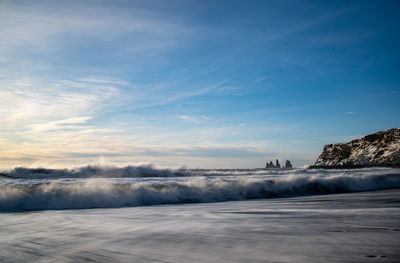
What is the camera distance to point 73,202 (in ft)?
18.1

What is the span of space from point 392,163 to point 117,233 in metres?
25.4

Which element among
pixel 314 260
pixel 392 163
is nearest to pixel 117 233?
pixel 314 260

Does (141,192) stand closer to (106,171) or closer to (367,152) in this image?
(106,171)

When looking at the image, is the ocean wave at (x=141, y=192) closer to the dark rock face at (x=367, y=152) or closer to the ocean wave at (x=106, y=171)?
the ocean wave at (x=106, y=171)

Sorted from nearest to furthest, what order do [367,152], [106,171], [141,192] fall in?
[141,192] < [106,171] < [367,152]

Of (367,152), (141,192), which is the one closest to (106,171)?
(141,192)

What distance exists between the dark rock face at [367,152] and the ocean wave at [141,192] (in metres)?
15.6

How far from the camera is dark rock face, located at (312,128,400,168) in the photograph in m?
22.8

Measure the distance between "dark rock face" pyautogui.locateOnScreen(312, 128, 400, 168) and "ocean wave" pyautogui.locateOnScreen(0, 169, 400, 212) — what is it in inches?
613

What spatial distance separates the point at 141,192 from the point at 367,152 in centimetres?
2555

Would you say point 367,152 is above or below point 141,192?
above

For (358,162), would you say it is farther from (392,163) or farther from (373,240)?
(373,240)

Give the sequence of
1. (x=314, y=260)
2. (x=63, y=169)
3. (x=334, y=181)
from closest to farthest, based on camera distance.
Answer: (x=314, y=260) → (x=334, y=181) → (x=63, y=169)

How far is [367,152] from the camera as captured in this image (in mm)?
25562
